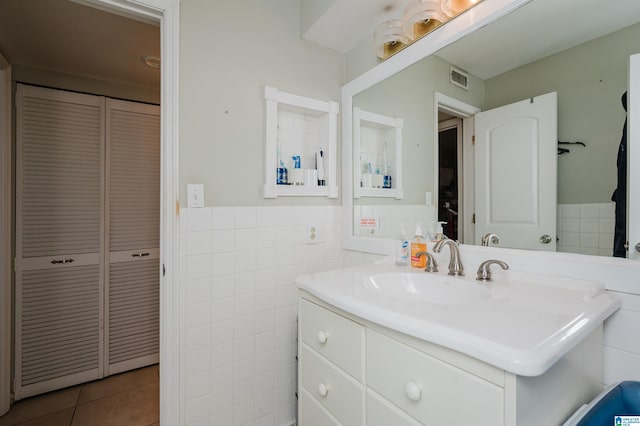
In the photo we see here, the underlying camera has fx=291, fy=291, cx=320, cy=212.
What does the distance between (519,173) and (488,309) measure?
61 centimetres

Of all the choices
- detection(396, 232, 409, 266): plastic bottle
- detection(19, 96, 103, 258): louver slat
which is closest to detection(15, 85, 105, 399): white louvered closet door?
detection(19, 96, 103, 258): louver slat

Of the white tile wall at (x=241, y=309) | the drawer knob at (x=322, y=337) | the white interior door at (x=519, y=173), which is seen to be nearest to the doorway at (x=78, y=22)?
the white tile wall at (x=241, y=309)

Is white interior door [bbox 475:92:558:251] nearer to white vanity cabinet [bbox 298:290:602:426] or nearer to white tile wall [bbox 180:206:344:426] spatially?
white vanity cabinet [bbox 298:290:602:426]

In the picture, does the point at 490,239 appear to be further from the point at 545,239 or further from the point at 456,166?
the point at 456,166

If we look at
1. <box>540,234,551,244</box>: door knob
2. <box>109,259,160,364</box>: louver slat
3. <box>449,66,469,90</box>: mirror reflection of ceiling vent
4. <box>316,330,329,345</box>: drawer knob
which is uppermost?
<box>449,66,469,90</box>: mirror reflection of ceiling vent

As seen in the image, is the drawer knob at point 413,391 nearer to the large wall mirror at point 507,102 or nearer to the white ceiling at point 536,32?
the large wall mirror at point 507,102

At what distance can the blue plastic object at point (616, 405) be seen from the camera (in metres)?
0.67

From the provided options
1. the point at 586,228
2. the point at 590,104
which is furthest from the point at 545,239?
the point at 590,104

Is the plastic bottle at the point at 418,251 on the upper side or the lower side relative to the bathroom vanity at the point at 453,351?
upper

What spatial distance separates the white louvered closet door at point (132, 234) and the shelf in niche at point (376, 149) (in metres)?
1.68

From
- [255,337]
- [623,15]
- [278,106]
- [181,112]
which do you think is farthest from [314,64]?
[255,337]

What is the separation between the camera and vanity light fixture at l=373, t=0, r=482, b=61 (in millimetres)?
1247

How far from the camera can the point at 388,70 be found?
1.57 metres

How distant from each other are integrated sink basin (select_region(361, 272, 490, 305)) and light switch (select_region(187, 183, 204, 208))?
823 mm
